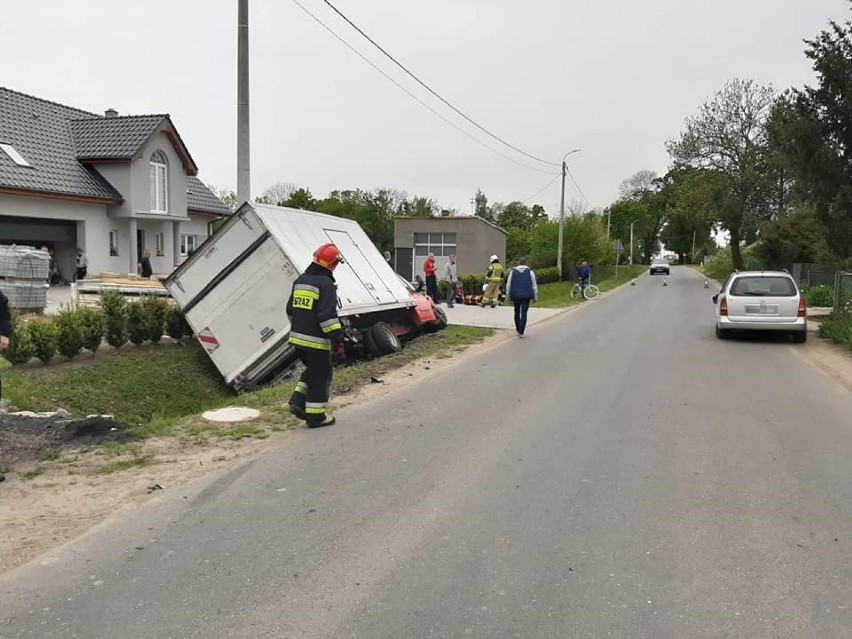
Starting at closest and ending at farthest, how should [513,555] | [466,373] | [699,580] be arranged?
[699,580] → [513,555] → [466,373]

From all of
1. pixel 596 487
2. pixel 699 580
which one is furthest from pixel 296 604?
pixel 596 487

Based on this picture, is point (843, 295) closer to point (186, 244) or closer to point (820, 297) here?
point (820, 297)

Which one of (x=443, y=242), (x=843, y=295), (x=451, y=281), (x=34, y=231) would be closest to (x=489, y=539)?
(x=843, y=295)

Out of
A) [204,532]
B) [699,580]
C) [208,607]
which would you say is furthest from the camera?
[204,532]

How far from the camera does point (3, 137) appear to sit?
2339 cm

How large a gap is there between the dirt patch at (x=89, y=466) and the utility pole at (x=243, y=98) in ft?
21.3

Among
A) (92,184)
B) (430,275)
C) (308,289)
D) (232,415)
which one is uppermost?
(92,184)

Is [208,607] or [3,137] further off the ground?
[3,137]

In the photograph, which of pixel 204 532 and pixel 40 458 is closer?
pixel 204 532

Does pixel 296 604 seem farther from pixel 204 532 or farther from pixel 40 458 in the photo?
pixel 40 458

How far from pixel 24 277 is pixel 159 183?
15517 mm

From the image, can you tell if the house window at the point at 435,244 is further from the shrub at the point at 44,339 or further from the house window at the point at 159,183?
the shrub at the point at 44,339

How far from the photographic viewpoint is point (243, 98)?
1295 cm

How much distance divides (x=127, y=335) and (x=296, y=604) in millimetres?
9036
